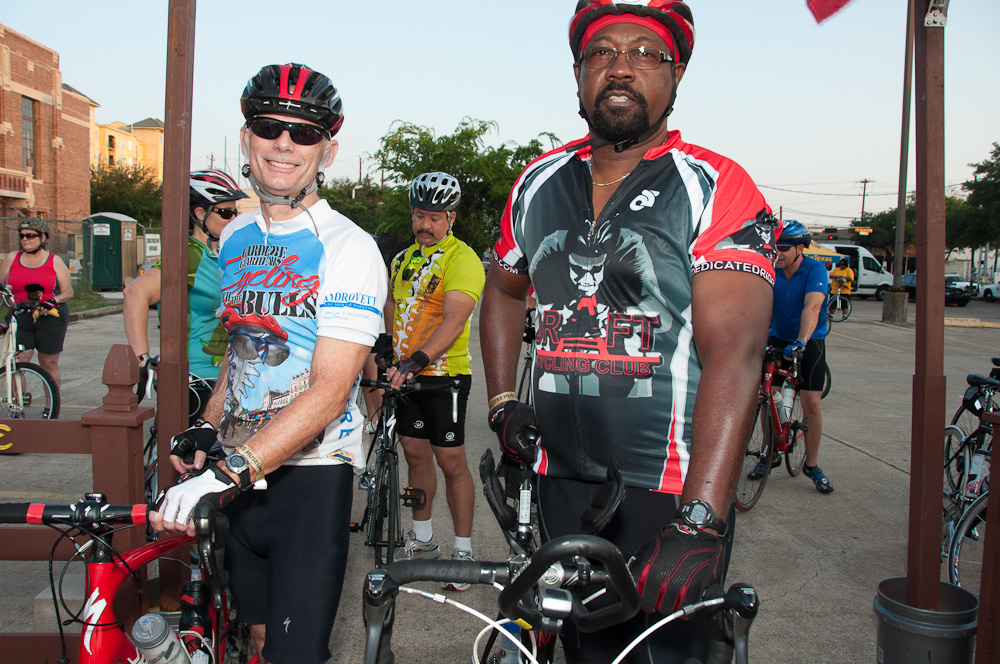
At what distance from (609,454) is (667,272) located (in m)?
0.51

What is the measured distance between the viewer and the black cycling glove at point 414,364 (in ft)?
13.7

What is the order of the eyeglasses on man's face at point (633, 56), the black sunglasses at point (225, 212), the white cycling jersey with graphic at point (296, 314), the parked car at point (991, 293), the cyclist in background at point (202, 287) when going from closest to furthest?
the eyeglasses on man's face at point (633, 56), the white cycling jersey with graphic at point (296, 314), the cyclist in background at point (202, 287), the black sunglasses at point (225, 212), the parked car at point (991, 293)

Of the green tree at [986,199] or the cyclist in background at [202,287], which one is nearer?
the cyclist in background at [202,287]

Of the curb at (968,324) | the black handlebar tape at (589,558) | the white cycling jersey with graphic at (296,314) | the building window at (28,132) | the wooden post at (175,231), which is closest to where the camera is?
the black handlebar tape at (589,558)

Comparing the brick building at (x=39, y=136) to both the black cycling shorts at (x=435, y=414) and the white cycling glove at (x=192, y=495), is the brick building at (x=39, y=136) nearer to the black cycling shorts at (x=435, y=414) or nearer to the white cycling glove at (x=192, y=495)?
the black cycling shorts at (x=435, y=414)

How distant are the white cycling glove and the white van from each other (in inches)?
1455

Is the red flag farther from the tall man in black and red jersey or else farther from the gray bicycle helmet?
the gray bicycle helmet

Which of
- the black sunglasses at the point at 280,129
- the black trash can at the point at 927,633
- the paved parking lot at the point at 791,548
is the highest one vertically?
the black sunglasses at the point at 280,129

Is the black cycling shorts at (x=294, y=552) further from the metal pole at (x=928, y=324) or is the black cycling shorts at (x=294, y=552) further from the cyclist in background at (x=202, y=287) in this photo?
the metal pole at (x=928, y=324)

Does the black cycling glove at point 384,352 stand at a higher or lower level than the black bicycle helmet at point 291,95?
lower

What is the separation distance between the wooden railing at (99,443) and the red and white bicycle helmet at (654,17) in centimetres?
224

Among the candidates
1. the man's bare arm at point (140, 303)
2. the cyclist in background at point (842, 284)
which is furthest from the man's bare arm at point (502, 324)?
the cyclist in background at point (842, 284)

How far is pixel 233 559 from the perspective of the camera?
2363mm

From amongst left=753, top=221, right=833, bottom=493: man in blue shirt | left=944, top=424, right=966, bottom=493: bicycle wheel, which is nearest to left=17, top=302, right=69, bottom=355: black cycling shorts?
left=753, top=221, right=833, bottom=493: man in blue shirt
